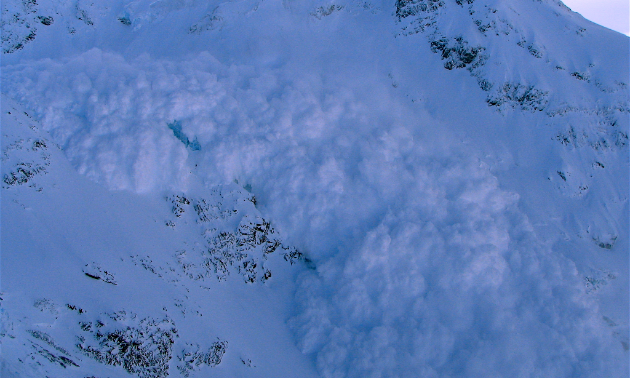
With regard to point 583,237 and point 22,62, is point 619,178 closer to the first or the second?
point 583,237

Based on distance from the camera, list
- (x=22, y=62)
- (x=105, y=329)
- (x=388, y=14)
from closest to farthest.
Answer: (x=105, y=329), (x=22, y=62), (x=388, y=14)

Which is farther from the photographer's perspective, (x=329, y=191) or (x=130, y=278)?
(x=329, y=191)

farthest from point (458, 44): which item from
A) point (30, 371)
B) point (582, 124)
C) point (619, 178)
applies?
point (30, 371)

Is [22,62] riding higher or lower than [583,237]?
lower

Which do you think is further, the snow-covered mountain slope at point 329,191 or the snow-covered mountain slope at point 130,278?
the snow-covered mountain slope at point 329,191

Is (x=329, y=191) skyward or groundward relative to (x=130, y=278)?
skyward

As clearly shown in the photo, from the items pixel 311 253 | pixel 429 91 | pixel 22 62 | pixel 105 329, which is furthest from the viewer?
pixel 429 91

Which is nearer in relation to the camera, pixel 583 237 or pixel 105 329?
pixel 105 329

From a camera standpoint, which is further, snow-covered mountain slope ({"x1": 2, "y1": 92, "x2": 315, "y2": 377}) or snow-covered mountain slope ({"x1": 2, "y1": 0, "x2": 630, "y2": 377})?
snow-covered mountain slope ({"x1": 2, "y1": 0, "x2": 630, "y2": 377})
